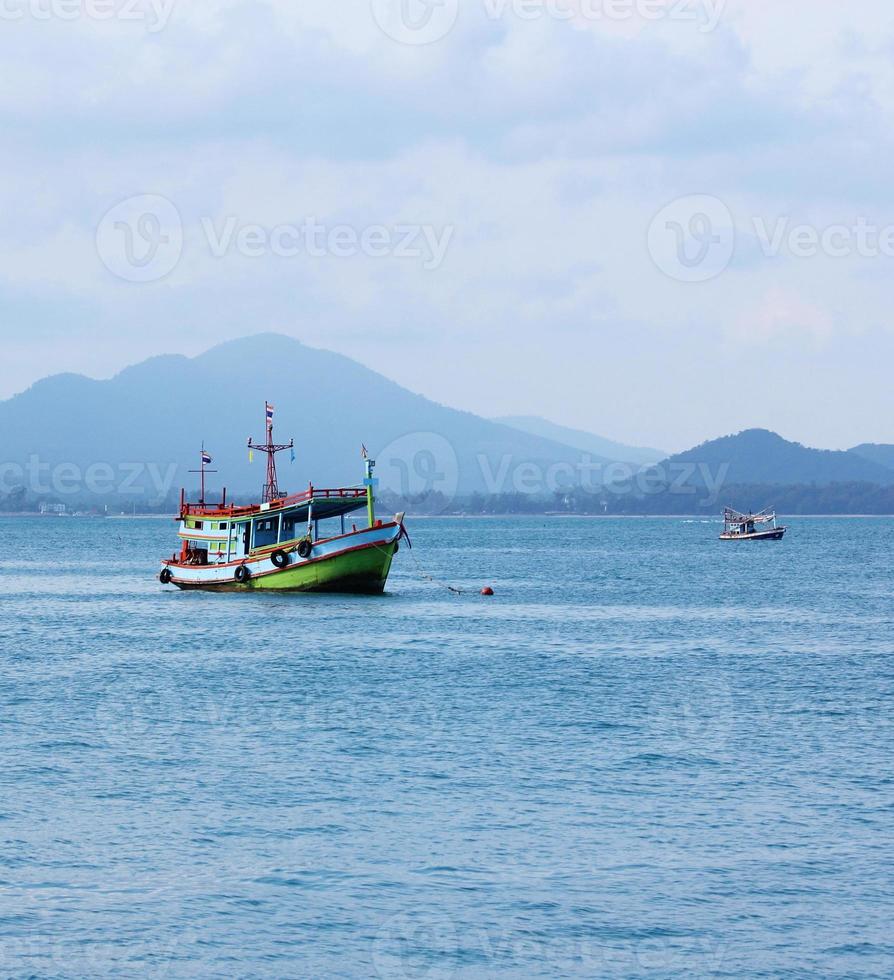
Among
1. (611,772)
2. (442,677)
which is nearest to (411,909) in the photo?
(611,772)

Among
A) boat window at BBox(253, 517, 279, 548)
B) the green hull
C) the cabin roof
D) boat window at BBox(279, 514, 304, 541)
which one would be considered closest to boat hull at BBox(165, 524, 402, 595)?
the green hull

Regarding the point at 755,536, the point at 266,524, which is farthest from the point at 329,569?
the point at 755,536

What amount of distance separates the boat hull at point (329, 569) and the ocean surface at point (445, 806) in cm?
955

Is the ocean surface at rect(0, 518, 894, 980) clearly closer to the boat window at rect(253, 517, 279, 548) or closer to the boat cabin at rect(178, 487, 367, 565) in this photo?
the boat cabin at rect(178, 487, 367, 565)

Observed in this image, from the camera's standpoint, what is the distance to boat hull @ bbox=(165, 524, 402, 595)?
68.4 metres

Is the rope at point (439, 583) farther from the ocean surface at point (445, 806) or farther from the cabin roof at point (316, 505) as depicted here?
the ocean surface at point (445, 806)

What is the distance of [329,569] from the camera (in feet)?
228

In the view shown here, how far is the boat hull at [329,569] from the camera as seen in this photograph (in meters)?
68.4

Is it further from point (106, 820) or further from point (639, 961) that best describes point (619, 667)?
point (639, 961)

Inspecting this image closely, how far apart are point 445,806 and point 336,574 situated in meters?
43.1

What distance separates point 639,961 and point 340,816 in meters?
8.54

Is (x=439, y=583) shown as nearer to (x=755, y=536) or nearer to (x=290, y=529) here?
(x=290, y=529)

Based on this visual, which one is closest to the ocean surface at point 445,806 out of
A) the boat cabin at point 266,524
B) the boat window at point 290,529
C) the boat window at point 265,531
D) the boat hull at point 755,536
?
the boat cabin at point 266,524

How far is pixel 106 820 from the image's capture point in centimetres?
2650
